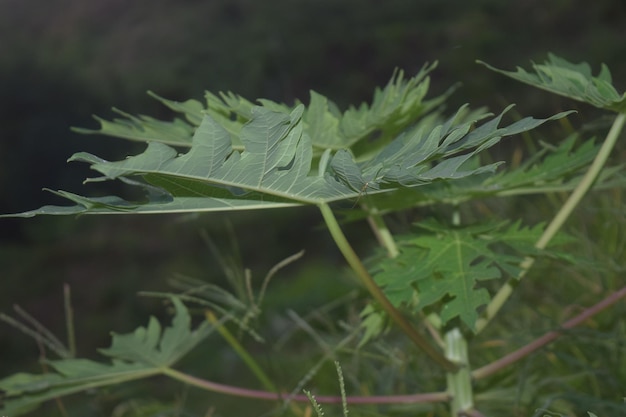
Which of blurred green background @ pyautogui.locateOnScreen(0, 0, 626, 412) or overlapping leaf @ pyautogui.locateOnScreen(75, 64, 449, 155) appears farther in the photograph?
blurred green background @ pyautogui.locateOnScreen(0, 0, 626, 412)

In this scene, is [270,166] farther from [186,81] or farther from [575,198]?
[186,81]

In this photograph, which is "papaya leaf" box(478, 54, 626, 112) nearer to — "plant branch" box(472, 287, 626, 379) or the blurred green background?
"plant branch" box(472, 287, 626, 379)

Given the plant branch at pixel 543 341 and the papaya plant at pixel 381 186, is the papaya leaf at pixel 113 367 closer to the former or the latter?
the papaya plant at pixel 381 186

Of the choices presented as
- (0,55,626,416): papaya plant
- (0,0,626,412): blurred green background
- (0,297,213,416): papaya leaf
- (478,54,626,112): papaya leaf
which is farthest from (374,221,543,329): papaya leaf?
(0,0,626,412): blurred green background

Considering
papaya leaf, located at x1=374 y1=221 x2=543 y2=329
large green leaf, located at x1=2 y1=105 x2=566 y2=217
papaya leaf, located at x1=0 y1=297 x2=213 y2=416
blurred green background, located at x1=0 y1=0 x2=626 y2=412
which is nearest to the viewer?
large green leaf, located at x1=2 y1=105 x2=566 y2=217

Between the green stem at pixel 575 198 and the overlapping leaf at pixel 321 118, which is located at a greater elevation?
the overlapping leaf at pixel 321 118

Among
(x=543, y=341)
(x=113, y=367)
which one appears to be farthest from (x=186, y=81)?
(x=543, y=341)

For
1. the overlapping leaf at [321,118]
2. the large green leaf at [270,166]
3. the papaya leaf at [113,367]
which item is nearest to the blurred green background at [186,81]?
the papaya leaf at [113,367]

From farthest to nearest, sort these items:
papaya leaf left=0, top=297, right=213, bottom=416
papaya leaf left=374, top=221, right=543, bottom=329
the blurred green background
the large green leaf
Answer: the blurred green background → papaya leaf left=0, top=297, right=213, bottom=416 → papaya leaf left=374, top=221, right=543, bottom=329 → the large green leaf

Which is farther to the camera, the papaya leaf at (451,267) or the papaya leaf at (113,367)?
the papaya leaf at (113,367)
